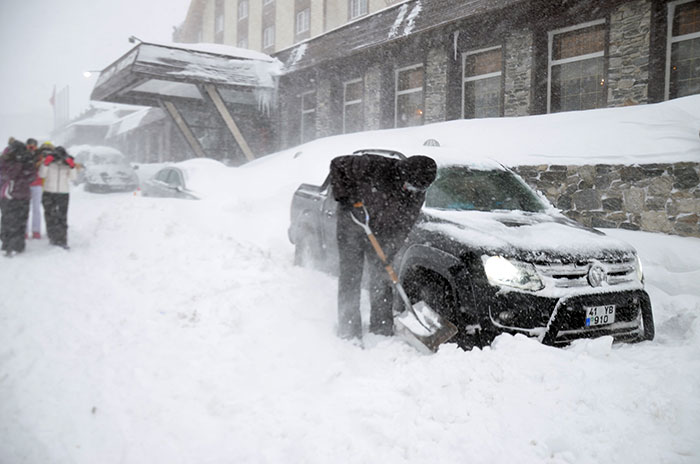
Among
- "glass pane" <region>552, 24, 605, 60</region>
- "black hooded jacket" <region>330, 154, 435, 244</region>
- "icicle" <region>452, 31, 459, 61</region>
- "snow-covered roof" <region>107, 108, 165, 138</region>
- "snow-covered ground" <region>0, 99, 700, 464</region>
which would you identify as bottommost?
"snow-covered ground" <region>0, 99, 700, 464</region>

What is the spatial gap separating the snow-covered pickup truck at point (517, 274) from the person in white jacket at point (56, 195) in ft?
19.2

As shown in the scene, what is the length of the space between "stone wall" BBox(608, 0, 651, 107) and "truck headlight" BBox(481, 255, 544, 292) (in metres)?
7.41

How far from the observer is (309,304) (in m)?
4.61

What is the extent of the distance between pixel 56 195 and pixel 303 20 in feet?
61.0

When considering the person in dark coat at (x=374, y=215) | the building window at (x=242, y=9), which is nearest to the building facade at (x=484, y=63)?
the person in dark coat at (x=374, y=215)

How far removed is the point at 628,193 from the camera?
6.97 metres

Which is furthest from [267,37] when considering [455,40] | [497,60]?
[497,60]

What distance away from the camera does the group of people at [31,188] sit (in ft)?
22.1

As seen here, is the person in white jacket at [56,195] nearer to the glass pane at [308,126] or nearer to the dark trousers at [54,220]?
the dark trousers at [54,220]

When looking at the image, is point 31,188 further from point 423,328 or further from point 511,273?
point 511,273

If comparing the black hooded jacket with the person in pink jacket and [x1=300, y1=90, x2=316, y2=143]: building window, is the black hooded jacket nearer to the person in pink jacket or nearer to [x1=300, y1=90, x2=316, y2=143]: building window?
the person in pink jacket

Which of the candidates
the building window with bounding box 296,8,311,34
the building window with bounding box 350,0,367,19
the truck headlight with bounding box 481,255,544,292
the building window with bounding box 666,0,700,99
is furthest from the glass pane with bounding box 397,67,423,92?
the building window with bounding box 296,8,311,34

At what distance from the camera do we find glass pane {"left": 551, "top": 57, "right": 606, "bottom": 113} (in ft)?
31.2

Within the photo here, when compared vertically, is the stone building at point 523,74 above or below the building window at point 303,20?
below
